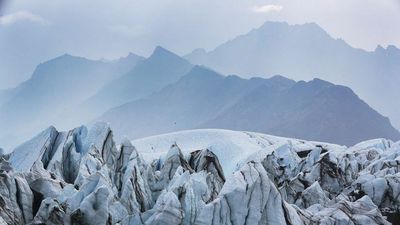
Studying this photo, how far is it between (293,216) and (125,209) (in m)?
9.49

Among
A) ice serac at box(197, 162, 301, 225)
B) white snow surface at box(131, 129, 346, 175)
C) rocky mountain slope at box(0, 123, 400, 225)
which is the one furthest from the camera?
white snow surface at box(131, 129, 346, 175)

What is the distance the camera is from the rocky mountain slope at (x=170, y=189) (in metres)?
30.1

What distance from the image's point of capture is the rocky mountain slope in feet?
98.7

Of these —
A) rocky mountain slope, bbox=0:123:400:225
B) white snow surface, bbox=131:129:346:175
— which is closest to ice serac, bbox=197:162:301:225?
rocky mountain slope, bbox=0:123:400:225

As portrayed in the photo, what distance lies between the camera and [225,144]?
87625mm

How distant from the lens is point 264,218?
30.1m

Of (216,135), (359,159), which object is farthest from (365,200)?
(216,135)

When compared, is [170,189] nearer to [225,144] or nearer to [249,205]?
[249,205]

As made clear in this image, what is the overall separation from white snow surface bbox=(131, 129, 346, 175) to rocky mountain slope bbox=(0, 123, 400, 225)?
18006 millimetres

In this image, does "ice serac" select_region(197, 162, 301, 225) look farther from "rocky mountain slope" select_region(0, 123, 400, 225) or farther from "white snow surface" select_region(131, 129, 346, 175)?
"white snow surface" select_region(131, 129, 346, 175)

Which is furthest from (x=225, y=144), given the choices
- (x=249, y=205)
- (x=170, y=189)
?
(x=249, y=205)

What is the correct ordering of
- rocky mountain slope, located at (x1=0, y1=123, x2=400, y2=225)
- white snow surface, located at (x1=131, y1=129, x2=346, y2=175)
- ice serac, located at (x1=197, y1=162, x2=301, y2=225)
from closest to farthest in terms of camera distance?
ice serac, located at (x1=197, y1=162, x2=301, y2=225), rocky mountain slope, located at (x1=0, y1=123, x2=400, y2=225), white snow surface, located at (x1=131, y1=129, x2=346, y2=175)

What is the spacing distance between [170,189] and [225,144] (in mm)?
54219

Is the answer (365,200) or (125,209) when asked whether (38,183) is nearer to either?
(125,209)
